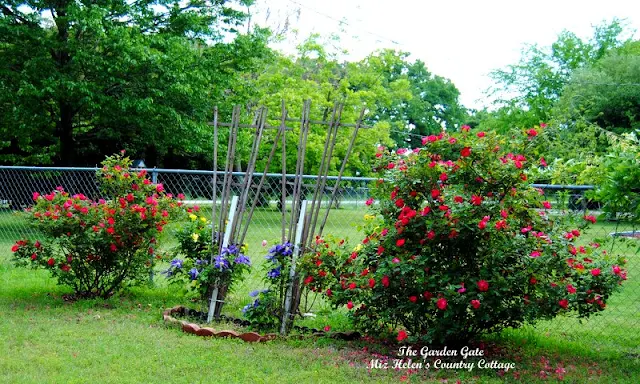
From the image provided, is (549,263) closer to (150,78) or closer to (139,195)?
(139,195)

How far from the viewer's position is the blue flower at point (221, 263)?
559 cm

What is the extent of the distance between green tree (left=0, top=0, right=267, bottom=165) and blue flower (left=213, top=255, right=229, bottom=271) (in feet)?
28.1

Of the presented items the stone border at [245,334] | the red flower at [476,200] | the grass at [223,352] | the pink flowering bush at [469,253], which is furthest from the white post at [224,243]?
the red flower at [476,200]

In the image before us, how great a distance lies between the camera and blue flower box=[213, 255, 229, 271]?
5594 millimetres

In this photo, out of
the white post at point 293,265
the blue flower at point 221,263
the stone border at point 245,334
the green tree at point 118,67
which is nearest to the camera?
the stone border at point 245,334

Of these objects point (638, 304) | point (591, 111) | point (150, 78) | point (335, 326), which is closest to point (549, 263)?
point (335, 326)

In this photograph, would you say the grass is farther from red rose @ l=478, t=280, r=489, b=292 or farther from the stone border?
red rose @ l=478, t=280, r=489, b=292

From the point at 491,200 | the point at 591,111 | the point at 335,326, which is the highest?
the point at 591,111

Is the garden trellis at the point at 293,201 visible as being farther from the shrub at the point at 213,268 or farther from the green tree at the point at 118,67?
the green tree at the point at 118,67

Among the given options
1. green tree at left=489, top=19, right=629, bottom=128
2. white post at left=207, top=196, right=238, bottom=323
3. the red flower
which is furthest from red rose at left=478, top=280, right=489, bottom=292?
green tree at left=489, top=19, right=629, bottom=128

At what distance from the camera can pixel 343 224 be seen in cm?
834

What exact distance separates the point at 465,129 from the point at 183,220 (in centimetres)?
354

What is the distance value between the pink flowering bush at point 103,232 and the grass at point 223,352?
13.5 inches

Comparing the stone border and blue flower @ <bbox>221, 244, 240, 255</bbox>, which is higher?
blue flower @ <bbox>221, 244, 240, 255</bbox>
